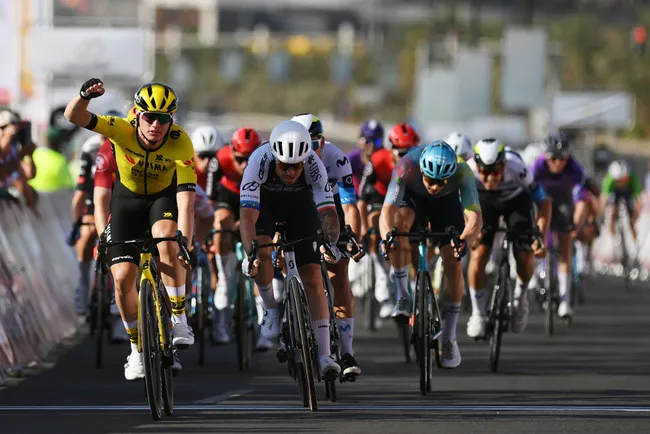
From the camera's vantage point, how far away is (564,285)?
1989 cm

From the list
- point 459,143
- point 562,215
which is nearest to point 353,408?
point 459,143

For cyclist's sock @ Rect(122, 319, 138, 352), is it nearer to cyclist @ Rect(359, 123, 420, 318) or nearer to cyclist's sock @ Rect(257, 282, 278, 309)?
cyclist's sock @ Rect(257, 282, 278, 309)

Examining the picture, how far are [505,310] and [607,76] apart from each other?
9087 centimetres

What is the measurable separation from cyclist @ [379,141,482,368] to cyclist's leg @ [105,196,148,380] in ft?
6.91

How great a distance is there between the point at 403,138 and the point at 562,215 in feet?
12.3

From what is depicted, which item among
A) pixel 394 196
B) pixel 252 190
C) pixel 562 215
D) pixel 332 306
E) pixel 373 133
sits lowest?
pixel 332 306

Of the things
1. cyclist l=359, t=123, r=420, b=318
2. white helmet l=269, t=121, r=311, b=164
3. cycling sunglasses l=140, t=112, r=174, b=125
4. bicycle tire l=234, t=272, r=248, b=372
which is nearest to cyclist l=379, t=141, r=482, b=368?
bicycle tire l=234, t=272, r=248, b=372

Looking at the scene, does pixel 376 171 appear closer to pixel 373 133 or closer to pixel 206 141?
pixel 373 133

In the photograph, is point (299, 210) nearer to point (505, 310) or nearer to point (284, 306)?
point (284, 306)

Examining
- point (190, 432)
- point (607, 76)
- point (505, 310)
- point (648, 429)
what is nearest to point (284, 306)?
point (190, 432)

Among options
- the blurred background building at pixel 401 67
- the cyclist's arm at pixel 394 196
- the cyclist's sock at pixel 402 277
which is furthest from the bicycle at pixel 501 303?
the blurred background building at pixel 401 67

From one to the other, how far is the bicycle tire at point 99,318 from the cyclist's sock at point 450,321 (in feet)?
9.70

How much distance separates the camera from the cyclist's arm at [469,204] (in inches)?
559

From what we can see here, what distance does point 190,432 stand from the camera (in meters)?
11.1
